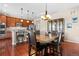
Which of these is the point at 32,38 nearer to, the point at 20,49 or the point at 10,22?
the point at 20,49

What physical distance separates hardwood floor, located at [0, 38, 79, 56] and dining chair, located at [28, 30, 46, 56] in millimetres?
87

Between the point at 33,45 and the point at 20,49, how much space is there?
0.79ft

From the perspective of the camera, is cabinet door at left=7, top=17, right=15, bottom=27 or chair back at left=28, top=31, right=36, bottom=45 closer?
cabinet door at left=7, top=17, right=15, bottom=27

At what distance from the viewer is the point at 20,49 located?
174 centimetres

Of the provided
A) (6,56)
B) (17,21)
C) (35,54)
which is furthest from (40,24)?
(6,56)

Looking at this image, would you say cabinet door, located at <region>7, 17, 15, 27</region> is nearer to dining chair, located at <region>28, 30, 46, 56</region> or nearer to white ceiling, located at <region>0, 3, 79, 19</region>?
white ceiling, located at <region>0, 3, 79, 19</region>

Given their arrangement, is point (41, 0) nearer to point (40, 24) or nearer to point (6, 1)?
point (40, 24)

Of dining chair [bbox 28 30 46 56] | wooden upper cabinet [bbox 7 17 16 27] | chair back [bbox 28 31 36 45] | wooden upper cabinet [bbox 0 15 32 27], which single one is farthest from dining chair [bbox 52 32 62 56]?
wooden upper cabinet [bbox 7 17 16 27]

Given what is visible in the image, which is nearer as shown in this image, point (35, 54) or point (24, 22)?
point (24, 22)

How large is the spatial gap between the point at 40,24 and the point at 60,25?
13.9 inches

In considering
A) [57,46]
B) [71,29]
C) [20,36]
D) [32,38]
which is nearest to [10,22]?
[20,36]

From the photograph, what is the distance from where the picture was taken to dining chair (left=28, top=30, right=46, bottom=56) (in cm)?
181

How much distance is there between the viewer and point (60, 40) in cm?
178

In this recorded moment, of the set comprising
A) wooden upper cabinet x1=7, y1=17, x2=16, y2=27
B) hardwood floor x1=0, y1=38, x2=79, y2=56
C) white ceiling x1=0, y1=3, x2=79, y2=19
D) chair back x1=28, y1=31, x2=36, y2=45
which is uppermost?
white ceiling x1=0, y1=3, x2=79, y2=19
